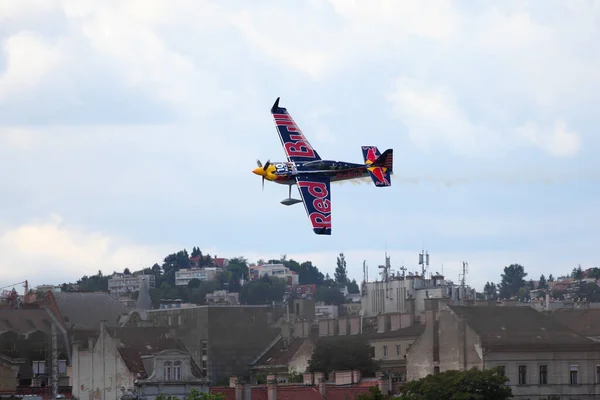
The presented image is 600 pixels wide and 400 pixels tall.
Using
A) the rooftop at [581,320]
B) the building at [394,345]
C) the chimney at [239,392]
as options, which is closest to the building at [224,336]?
the building at [394,345]

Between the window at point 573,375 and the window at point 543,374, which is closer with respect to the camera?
the window at point 543,374

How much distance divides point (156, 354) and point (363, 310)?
87.9 meters

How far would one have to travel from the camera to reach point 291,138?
94.1m

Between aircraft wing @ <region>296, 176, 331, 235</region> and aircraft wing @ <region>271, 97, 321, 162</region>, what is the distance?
5.08 meters

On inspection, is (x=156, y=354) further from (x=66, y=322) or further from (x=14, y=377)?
(x=66, y=322)

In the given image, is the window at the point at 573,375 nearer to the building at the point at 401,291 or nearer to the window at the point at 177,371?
the window at the point at 177,371

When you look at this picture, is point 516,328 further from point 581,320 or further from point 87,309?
point 87,309

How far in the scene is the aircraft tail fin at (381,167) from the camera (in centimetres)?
8875

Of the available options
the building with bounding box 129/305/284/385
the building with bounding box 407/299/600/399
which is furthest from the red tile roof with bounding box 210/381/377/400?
the building with bounding box 129/305/284/385

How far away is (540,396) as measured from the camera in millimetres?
117562

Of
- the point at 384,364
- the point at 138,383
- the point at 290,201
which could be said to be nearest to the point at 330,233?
the point at 290,201

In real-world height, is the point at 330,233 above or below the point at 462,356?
above

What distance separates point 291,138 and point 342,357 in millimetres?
38557

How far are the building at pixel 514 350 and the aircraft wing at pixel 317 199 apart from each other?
34.4m
